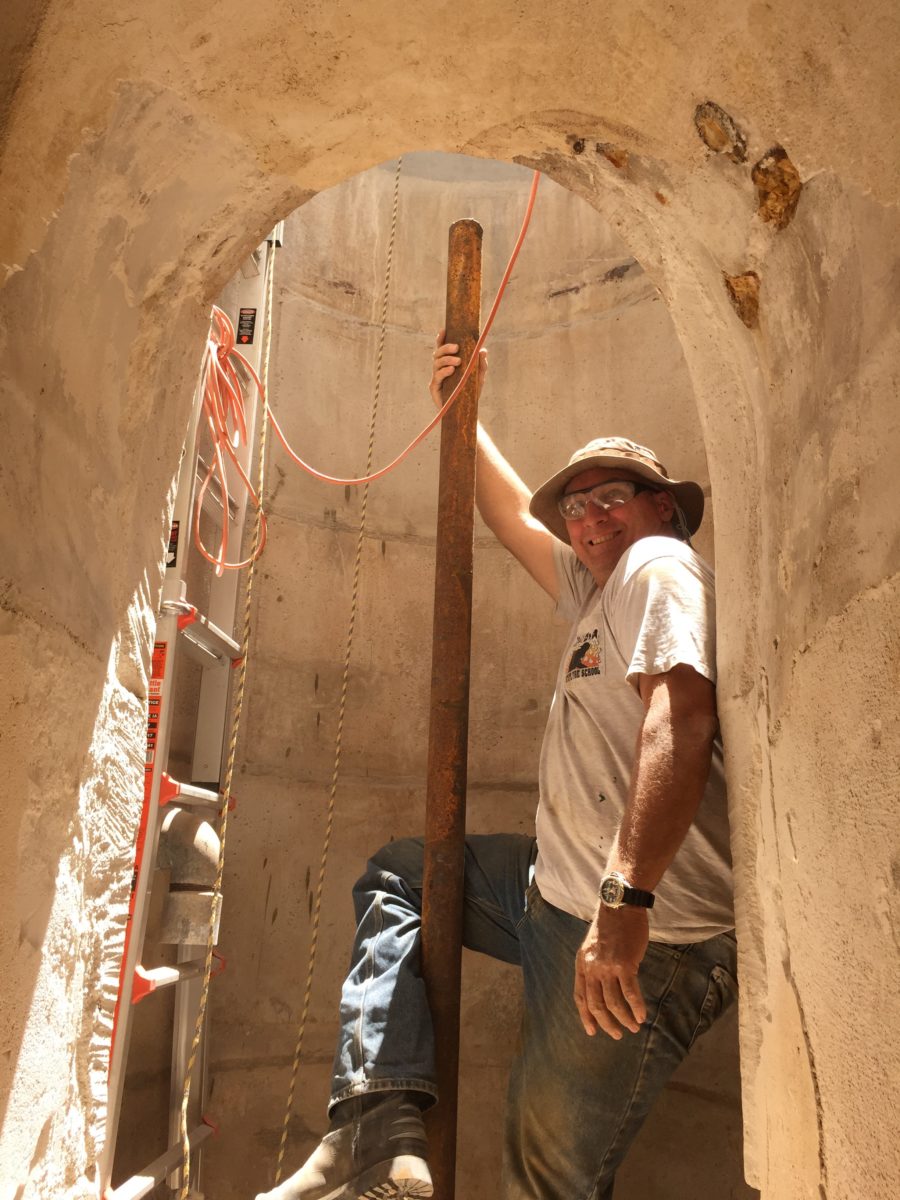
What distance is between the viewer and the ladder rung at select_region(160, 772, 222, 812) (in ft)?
7.16

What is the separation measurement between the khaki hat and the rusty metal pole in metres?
0.24

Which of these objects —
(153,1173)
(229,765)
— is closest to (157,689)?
(229,765)

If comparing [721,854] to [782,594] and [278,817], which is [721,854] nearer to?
[782,594]

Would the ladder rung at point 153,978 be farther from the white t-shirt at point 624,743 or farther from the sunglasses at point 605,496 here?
the sunglasses at point 605,496

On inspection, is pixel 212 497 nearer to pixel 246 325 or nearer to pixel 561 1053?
Result: pixel 246 325

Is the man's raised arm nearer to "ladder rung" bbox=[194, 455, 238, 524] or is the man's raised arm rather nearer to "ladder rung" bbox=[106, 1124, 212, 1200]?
"ladder rung" bbox=[194, 455, 238, 524]

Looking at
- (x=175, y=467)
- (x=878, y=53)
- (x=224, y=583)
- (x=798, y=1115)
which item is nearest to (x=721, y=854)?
(x=798, y=1115)

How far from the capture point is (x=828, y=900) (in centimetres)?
91

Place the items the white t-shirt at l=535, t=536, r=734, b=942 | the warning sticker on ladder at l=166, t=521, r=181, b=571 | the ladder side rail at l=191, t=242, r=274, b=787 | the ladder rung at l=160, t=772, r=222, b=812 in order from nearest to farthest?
the white t-shirt at l=535, t=536, r=734, b=942 → the ladder rung at l=160, t=772, r=222, b=812 → the warning sticker on ladder at l=166, t=521, r=181, b=571 → the ladder side rail at l=191, t=242, r=274, b=787

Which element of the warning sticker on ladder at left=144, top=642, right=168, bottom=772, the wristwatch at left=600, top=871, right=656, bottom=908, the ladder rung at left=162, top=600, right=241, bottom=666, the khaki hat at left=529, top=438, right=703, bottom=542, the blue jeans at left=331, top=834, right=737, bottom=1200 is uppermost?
the khaki hat at left=529, top=438, right=703, bottom=542

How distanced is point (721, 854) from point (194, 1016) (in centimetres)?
152

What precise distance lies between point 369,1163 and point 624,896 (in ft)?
2.32

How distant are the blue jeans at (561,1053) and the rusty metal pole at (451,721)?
113mm

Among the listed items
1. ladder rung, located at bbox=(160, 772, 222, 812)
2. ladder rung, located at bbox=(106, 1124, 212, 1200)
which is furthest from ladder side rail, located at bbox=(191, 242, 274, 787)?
ladder rung, located at bbox=(106, 1124, 212, 1200)
